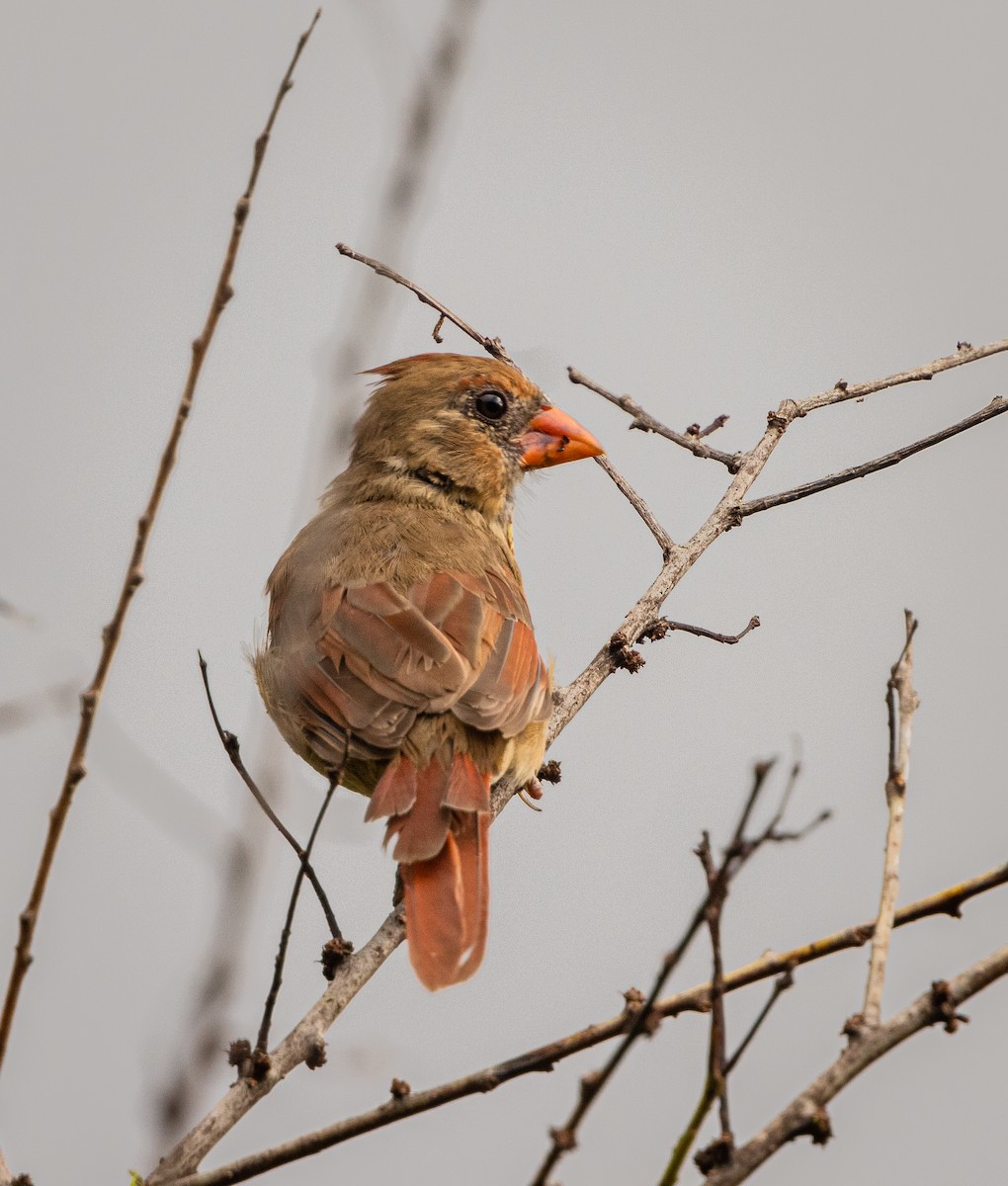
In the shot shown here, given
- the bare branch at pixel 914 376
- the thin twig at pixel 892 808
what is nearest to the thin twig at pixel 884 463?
the bare branch at pixel 914 376

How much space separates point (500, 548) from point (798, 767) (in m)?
3.11

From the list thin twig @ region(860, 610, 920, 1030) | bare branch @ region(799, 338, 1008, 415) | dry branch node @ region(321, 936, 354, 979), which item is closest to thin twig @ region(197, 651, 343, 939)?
dry branch node @ region(321, 936, 354, 979)

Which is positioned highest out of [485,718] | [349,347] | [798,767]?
[485,718]

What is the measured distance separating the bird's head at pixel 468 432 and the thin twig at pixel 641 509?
816 mm

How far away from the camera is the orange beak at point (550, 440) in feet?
18.1

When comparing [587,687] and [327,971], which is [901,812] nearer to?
[327,971]

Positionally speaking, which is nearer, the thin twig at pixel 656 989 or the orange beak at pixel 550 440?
the thin twig at pixel 656 989

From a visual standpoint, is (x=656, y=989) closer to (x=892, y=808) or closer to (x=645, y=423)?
(x=892, y=808)

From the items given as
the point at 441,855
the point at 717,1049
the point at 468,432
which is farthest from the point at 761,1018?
the point at 468,432

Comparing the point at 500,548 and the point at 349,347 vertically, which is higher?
the point at 500,548

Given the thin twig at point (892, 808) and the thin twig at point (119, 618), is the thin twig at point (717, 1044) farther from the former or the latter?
the thin twig at point (119, 618)

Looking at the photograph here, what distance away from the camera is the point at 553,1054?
2.24 m

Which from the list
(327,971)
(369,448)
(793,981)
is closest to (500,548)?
(369,448)

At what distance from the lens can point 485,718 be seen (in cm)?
402
